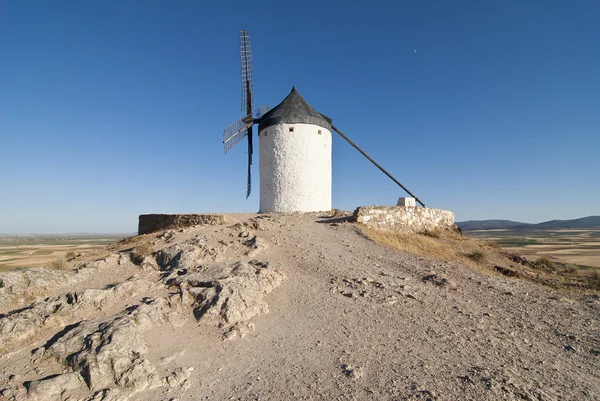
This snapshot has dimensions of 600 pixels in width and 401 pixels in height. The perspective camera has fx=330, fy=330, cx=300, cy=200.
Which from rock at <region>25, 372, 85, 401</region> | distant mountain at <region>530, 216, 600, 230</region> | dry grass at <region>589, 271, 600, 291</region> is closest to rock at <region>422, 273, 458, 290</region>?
dry grass at <region>589, 271, 600, 291</region>

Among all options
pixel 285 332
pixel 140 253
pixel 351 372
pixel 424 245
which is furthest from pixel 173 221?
pixel 351 372

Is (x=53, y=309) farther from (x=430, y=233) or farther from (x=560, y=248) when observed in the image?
(x=560, y=248)

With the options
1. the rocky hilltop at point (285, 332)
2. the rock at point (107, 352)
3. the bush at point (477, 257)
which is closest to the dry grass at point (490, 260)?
the bush at point (477, 257)

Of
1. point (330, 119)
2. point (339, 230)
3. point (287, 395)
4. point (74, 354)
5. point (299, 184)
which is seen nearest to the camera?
point (287, 395)

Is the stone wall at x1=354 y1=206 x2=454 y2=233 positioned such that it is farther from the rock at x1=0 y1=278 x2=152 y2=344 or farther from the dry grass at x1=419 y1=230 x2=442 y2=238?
the rock at x1=0 y1=278 x2=152 y2=344

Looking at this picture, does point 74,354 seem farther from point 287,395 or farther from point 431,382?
point 431,382

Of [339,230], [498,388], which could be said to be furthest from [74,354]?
[339,230]

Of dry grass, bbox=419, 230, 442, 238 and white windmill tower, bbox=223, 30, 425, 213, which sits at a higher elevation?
white windmill tower, bbox=223, 30, 425, 213

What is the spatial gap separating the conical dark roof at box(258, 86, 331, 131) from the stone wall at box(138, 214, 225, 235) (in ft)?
22.0

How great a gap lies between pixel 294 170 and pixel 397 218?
19.7 feet

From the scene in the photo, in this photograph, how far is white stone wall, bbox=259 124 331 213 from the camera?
1722cm

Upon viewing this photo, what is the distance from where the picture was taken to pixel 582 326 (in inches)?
254

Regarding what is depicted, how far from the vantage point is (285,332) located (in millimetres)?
5957

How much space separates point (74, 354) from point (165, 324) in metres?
1.44
